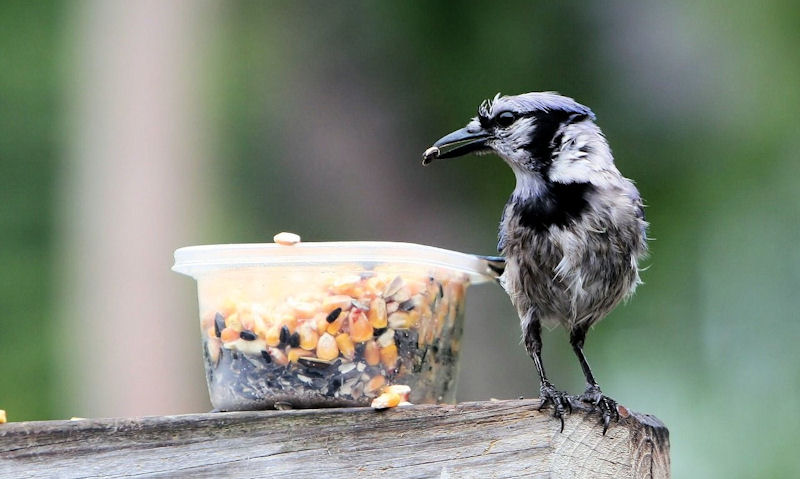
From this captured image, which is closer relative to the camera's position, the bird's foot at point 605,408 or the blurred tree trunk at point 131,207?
the bird's foot at point 605,408

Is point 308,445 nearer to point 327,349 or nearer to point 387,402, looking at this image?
point 387,402

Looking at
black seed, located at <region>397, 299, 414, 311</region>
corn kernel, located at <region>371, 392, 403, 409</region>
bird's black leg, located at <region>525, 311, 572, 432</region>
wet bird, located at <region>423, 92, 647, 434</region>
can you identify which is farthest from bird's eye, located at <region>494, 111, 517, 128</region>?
corn kernel, located at <region>371, 392, 403, 409</region>

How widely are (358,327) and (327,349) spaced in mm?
90

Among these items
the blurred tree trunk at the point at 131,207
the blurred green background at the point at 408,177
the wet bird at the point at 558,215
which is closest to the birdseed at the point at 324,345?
the wet bird at the point at 558,215

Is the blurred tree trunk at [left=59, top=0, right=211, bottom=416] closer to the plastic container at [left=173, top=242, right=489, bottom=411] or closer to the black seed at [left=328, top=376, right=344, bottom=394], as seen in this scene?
the plastic container at [left=173, top=242, right=489, bottom=411]

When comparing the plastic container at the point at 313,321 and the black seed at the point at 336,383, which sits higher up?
the plastic container at the point at 313,321

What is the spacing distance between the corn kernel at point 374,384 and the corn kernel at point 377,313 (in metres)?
0.12

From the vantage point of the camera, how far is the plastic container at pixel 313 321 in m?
2.52

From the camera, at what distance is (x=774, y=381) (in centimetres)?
604

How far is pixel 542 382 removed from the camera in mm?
2885

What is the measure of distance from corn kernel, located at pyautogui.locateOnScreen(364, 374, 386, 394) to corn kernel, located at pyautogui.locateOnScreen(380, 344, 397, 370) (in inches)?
1.4

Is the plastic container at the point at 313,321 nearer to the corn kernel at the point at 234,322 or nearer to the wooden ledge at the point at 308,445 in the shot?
the corn kernel at the point at 234,322

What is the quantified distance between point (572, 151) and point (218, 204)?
3.94 meters

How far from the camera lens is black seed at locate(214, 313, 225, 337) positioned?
2625mm
